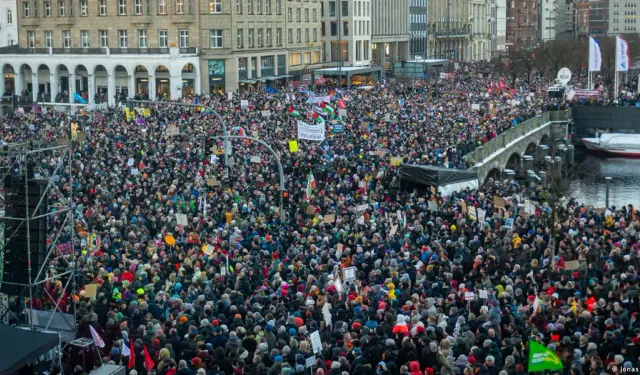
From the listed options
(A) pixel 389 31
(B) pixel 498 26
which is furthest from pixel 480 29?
(A) pixel 389 31

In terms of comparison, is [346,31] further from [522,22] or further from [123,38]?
[522,22]

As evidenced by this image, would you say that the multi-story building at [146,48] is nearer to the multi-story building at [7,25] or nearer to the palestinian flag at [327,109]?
the multi-story building at [7,25]

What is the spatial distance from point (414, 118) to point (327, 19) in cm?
5621

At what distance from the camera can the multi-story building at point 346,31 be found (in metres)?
107

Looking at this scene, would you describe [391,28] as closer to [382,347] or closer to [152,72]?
[152,72]

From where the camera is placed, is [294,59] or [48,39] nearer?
[48,39]

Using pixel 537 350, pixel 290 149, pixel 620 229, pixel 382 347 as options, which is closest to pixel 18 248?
pixel 382 347

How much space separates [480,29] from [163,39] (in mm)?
77450

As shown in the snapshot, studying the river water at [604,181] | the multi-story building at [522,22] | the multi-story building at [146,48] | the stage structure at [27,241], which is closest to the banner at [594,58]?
the river water at [604,181]

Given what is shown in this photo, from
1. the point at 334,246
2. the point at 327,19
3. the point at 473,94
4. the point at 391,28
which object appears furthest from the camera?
the point at 391,28

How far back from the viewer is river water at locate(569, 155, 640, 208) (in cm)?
5938

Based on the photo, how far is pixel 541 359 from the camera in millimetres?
16891

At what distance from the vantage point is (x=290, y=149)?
4153 centimetres

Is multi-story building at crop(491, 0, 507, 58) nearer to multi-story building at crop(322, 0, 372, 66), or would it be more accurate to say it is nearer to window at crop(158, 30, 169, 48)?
multi-story building at crop(322, 0, 372, 66)
